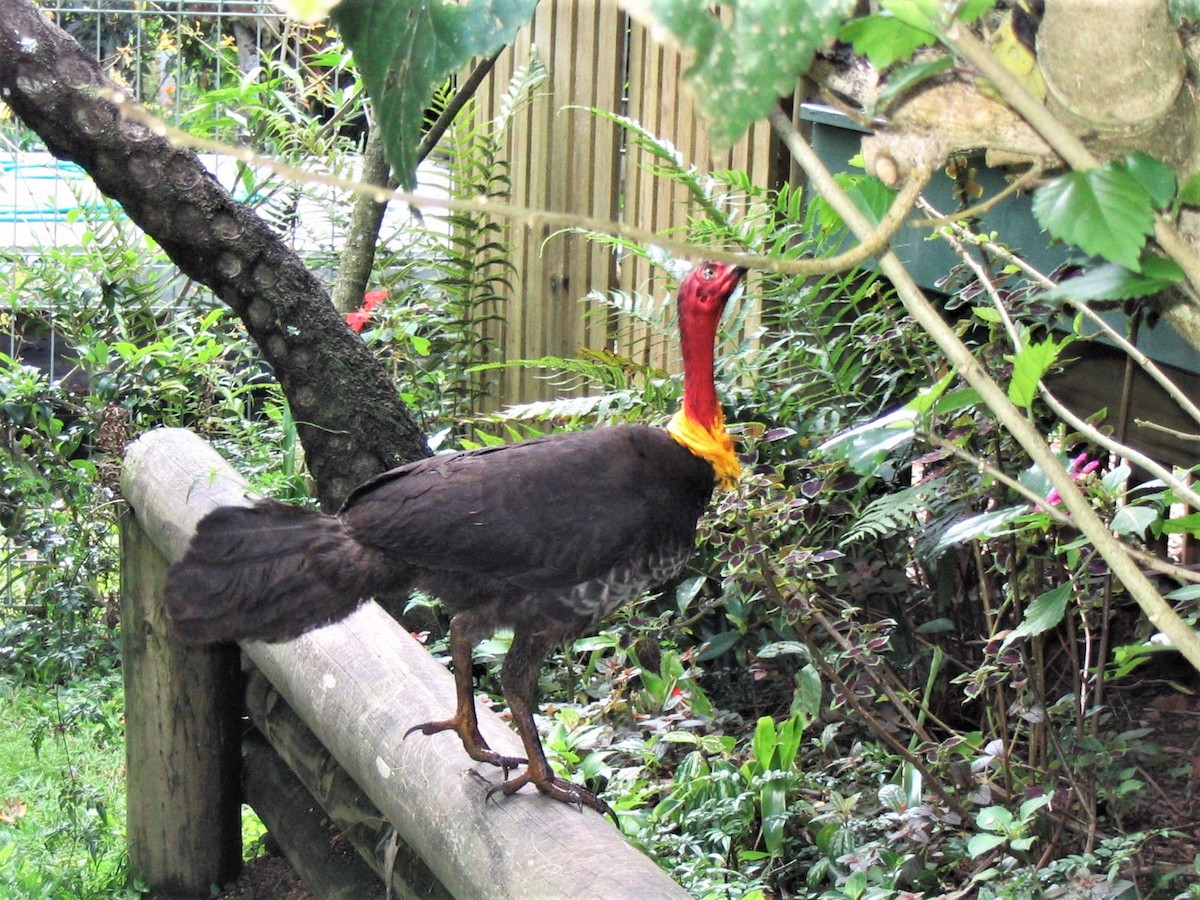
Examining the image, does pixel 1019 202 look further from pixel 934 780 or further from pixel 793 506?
pixel 934 780

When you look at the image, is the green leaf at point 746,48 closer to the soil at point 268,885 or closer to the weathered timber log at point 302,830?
the weathered timber log at point 302,830

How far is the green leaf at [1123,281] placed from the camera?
2.76 feet

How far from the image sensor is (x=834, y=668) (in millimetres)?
3457

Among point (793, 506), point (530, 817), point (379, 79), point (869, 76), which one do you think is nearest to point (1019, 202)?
point (793, 506)

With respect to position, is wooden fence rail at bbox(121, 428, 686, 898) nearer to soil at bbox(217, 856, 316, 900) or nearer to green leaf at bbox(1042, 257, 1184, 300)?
soil at bbox(217, 856, 316, 900)

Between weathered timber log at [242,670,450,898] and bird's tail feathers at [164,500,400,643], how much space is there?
0.58 metres

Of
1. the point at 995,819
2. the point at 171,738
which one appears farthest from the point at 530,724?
the point at 171,738

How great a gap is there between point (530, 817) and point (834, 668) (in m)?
1.46

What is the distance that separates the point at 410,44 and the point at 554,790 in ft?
6.18

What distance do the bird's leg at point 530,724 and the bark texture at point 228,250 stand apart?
1.55m

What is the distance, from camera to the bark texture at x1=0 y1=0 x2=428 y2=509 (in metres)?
3.78

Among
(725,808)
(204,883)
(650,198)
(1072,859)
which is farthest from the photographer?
(650,198)

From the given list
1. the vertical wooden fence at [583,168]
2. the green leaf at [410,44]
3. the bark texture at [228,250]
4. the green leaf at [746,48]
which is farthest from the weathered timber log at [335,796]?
the green leaf at [746,48]

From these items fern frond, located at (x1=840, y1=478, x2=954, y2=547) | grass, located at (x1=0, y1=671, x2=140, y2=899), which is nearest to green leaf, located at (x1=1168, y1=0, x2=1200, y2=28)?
fern frond, located at (x1=840, y1=478, x2=954, y2=547)
